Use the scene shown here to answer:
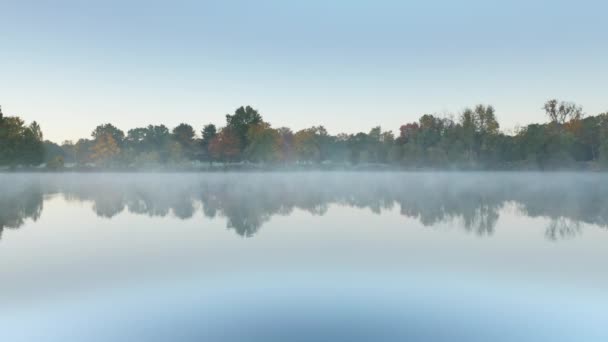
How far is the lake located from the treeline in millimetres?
70582

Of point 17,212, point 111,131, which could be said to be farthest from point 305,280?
point 111,131

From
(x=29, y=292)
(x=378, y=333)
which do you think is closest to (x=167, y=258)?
(x=29, y=292)

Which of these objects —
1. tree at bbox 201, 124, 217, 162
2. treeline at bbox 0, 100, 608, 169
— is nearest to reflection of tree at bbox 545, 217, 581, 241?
treeline at bbox 0, 100, 608, 169

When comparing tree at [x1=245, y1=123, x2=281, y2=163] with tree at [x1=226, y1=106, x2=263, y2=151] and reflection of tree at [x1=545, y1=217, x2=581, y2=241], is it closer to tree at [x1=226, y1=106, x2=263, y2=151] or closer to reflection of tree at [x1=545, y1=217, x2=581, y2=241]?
tree at [x1=226, y1=106, x2=263, y2=151]

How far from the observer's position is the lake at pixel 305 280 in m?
5.22

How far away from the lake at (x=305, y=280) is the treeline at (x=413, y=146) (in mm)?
70582

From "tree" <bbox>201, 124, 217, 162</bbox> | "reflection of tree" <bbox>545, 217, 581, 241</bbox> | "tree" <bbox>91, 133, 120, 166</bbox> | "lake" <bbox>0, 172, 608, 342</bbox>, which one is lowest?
"reflection of tree" <bbox>545, 217, 581, 241</bbox>

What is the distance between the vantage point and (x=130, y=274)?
764 centimetres

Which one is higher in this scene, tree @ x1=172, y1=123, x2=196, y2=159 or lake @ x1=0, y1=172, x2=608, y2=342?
tree @ x1=172, y1=123, x2=196, y2=159

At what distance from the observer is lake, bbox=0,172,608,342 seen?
5219 millimetres

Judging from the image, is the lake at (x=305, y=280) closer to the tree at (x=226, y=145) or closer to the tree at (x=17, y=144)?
the tree at (x=17, y=144)

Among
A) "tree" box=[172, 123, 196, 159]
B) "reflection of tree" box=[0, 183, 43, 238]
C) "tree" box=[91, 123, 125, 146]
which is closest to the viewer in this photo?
"reflection of tree" box=[0, 183, 43, 238]

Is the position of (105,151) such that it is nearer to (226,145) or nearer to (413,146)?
(226,145)

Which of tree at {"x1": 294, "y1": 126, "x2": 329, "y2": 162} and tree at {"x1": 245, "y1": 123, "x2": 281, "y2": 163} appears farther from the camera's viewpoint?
tree at {"x1": 294, "y1": 126, "x2": 329, "y2": 162}
